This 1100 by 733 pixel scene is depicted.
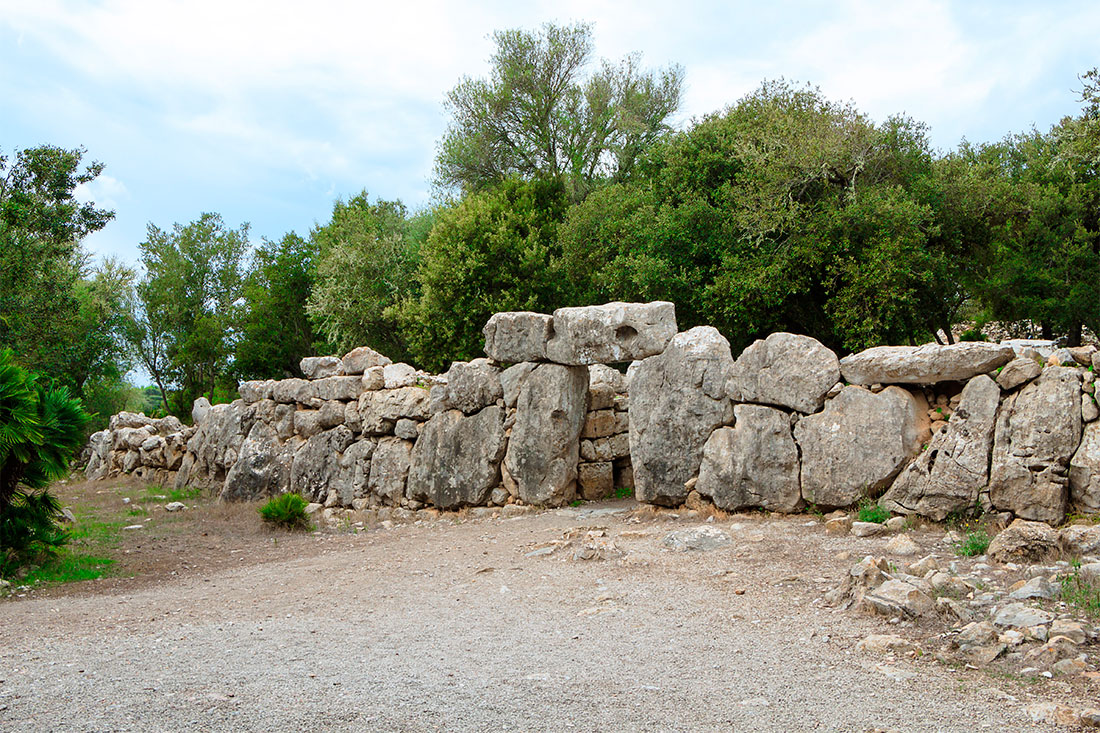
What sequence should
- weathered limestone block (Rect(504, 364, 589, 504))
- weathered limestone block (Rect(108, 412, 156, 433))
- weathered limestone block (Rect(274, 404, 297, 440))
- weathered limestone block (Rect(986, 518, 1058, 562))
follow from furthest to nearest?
weathered limestone block (Rect(108, 412, 156, 433)) < weathered limestone block (Rect(274, 404, 297, 440)) < weathered limestone block (Rect(504, 364, 589, 504)) < weathered limestone block (Rect(986, 518, 1058, 562))

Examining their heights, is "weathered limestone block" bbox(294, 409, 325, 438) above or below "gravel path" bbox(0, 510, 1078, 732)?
above

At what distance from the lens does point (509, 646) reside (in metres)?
5.77

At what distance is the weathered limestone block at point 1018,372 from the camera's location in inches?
352

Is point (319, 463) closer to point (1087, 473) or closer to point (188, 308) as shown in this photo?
point (1087, 473)

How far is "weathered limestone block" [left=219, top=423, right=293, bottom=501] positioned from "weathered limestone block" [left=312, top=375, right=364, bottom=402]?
144cm

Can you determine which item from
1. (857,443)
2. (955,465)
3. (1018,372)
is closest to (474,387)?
(857,443)

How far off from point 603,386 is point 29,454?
8059 millimetres

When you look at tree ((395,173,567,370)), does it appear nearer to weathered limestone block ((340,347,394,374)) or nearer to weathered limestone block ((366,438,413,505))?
weathered limestone block ((340,347,394,374))

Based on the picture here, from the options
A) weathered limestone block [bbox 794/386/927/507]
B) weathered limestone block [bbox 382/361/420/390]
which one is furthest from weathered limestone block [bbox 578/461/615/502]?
weathered limestone block [bbox 382/361/420/390]

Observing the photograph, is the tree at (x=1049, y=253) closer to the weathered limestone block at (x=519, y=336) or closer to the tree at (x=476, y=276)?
the tree at (x=476, y=276)

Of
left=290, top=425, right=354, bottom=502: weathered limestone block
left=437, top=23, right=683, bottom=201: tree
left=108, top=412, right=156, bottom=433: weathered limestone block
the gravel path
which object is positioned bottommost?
the gravel path

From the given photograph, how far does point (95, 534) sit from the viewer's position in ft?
41.3

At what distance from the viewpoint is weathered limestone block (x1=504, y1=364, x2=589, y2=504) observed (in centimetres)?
1259

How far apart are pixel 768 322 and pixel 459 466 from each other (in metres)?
8.94
